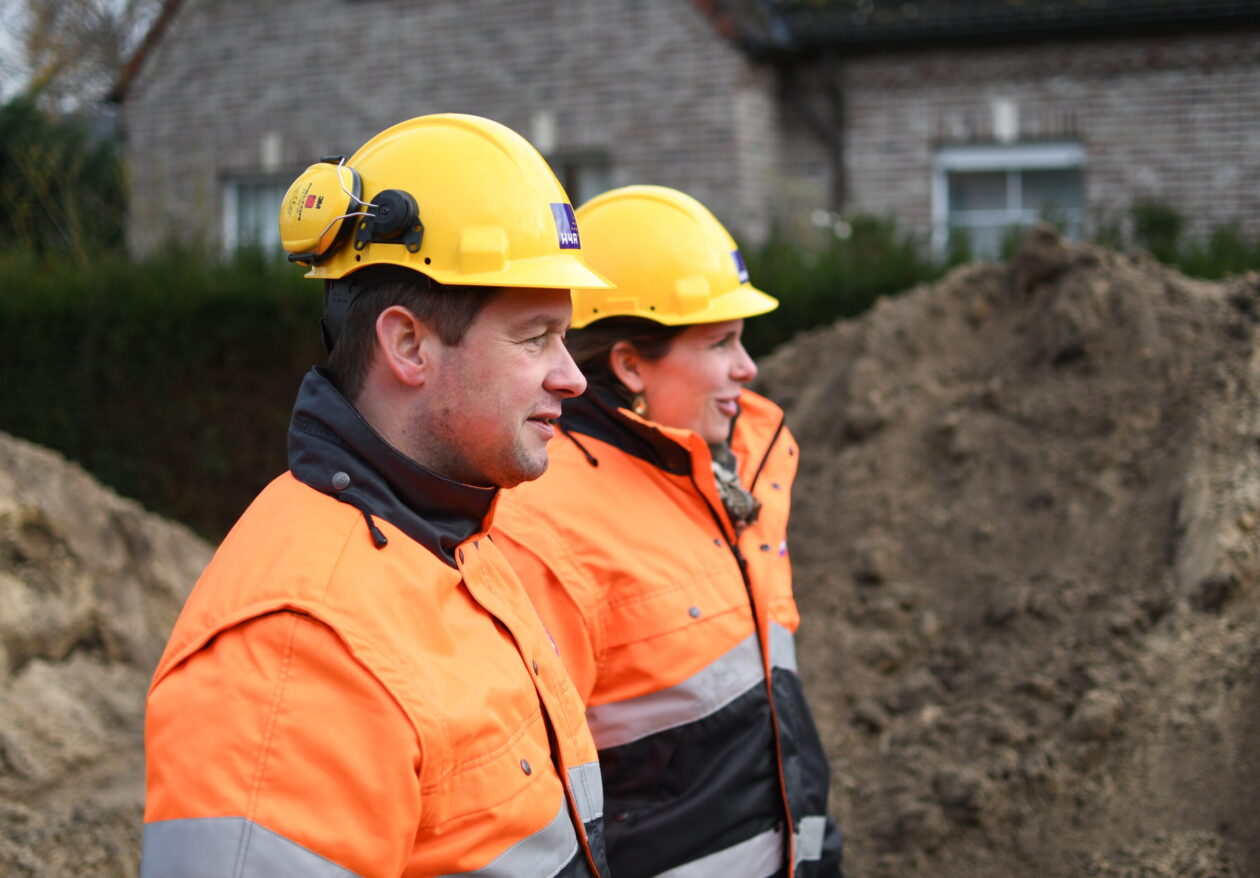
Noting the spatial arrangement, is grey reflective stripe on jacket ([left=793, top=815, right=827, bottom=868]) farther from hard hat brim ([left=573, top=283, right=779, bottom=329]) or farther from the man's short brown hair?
the man's short brown hair

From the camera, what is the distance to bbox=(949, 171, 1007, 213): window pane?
1073cm

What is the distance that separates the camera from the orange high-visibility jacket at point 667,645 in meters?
2.41

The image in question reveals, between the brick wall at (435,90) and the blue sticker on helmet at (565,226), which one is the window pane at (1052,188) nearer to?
the brick wall at (435,90)

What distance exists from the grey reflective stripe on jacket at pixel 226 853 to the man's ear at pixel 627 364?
1.58 metres

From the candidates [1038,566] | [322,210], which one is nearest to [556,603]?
[322,210]

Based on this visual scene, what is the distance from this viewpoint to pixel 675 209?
299 centimetres

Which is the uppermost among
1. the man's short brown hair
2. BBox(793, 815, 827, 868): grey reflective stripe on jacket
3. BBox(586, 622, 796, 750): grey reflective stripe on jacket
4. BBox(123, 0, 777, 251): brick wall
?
BBox(123, 0, 777, 251): brick wall

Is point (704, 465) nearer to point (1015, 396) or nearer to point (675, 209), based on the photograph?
point (675, 209)

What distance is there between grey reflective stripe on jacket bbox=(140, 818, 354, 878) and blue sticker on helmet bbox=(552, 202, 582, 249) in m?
0.99

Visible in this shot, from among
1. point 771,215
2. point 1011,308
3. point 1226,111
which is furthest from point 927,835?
point 1226,111

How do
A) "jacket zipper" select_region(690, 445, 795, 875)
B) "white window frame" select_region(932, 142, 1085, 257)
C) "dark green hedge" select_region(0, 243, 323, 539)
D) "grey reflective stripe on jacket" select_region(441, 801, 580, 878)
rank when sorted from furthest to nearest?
"white window frame" select_region(932, 142, 1085, 257)
"dark green hedge" select_region(0, 243, 323, 539)
"jacket zipper" select_region(690, 445, 795, 875)
"grey reflective stripe on jacket" select_region(441, 801, 580, 878)

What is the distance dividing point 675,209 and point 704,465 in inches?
28.3

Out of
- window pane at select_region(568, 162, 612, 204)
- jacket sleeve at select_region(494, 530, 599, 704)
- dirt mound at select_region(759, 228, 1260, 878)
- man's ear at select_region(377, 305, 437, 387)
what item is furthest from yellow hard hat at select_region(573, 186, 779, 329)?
window pane at select_region(568, 162, 612, 204)

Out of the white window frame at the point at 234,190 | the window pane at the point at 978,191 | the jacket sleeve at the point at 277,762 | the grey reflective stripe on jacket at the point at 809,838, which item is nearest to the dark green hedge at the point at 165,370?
the white window frame at the point at 234,190
